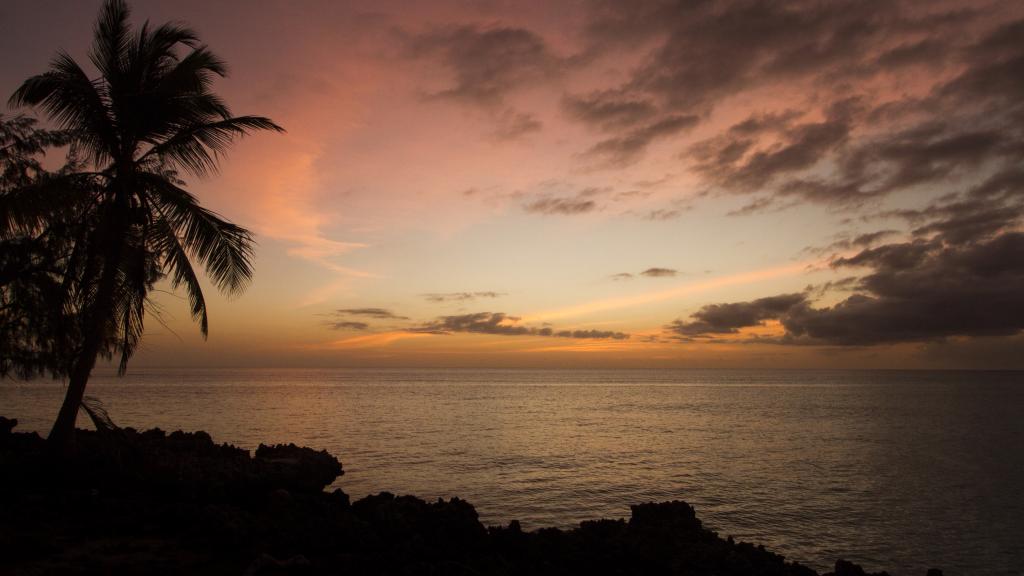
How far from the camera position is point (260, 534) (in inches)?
539

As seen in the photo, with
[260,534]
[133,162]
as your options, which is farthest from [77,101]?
[260,534]

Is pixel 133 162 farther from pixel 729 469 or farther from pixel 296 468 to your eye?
pixel 729 469

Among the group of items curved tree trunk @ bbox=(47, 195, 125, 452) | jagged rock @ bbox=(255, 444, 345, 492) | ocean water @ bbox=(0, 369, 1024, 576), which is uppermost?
curved tree trunk @ bbox=(47, 195, 125, 452)

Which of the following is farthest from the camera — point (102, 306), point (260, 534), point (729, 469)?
point (729, 469)

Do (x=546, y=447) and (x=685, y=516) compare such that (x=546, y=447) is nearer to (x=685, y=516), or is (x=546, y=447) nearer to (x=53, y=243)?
(x=685, y=516)

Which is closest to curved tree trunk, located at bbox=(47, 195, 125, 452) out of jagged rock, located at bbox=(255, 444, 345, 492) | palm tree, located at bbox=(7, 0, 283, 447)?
palm tree, located at bbox=(7, 0, 283, 447)

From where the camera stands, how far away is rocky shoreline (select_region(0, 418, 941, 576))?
465 inches

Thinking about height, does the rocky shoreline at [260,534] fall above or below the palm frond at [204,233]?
below

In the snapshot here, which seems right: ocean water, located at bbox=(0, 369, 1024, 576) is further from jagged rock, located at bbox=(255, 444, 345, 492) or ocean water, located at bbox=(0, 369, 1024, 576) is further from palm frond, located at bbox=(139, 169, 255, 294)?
palm frond, located at bbox=(139, 169, 255, 294)

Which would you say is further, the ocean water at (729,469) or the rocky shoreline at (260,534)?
the ocean water at (729,469)

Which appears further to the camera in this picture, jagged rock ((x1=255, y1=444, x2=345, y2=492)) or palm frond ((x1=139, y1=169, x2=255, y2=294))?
jagged rock ((x1=255, y1=444, x2=345, y2=492))

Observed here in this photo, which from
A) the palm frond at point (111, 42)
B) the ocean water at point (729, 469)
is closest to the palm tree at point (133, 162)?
the palm frond at point (111, 42)

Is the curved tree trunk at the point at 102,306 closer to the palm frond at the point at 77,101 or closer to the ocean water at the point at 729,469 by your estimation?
the palm frond at the point at 77,101

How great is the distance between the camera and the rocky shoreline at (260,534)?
38.8ft
